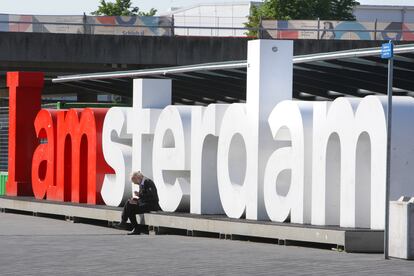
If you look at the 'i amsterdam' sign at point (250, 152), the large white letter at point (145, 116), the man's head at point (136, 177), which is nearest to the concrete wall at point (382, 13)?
the 'i amsterdam' sign at point (250, 152)

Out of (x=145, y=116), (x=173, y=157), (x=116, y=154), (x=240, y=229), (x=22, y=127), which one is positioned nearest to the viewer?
(x=240, y=229)

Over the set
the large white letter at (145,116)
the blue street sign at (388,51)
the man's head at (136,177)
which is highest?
the blue street sign at (388,51)

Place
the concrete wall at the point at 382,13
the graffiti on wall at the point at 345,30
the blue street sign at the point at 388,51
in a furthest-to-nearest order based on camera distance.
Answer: the concrete wall at the point at 382,13
the graffiti on wall at the point at 345,30
the blue street sign at the point at 388,51

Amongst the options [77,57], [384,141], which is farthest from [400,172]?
[77,57]

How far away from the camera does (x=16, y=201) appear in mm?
31766

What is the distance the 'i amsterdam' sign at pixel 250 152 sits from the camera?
20.8m

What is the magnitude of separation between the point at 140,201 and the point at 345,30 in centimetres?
2249

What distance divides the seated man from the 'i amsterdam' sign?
1.80 feet

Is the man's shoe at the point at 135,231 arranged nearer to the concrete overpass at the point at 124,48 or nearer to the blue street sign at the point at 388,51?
the blue street sign at the point at 388,51

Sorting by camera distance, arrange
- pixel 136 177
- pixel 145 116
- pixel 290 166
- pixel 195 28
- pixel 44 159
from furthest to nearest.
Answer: pixel 195 28, pixel 44 159, pixel 145 116, pixel 136 177, pixel 290 166

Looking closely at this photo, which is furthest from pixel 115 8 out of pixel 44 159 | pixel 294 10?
pixel 44 159

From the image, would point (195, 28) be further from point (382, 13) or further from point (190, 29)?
point (382, 13)

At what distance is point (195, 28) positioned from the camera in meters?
48.2

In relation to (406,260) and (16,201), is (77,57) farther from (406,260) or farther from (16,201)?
(406,260)
